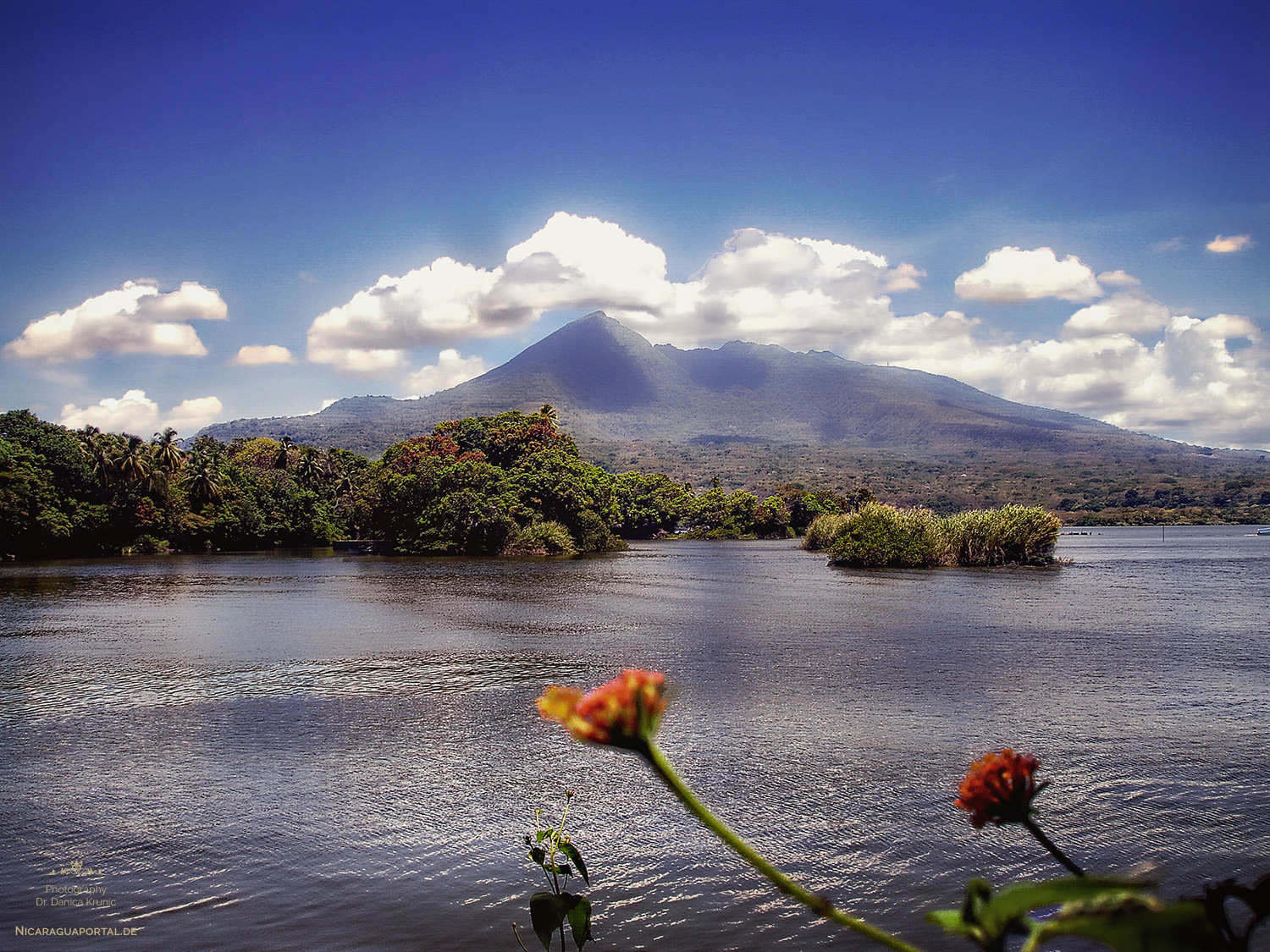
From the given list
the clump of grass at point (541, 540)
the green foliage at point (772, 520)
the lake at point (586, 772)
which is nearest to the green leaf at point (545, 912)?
the lake at point (586, 772)

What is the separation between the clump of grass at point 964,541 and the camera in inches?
1264

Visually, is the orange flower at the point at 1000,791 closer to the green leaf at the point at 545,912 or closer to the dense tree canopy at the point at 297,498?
the green leaf at the point at 545,912

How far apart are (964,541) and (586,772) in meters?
28.6

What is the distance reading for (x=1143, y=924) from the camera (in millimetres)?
573

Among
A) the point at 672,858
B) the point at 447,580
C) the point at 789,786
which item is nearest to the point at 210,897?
the point at 672,858

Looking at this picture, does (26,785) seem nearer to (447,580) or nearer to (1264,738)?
(1264,738)

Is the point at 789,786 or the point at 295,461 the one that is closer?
the point at 789,786

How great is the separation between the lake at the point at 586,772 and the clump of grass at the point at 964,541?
615 inches

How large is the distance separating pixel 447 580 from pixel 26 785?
21.7m

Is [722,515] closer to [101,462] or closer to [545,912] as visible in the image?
[101,462]

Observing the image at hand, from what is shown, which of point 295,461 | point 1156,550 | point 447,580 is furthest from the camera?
point 295,461

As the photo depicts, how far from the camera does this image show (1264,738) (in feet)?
25.3

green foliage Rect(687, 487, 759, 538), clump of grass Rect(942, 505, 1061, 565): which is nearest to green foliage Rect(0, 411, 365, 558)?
green foliage Rect(687, 487, 759, 538)

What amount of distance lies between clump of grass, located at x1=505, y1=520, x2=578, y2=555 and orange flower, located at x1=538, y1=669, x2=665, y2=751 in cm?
4468
